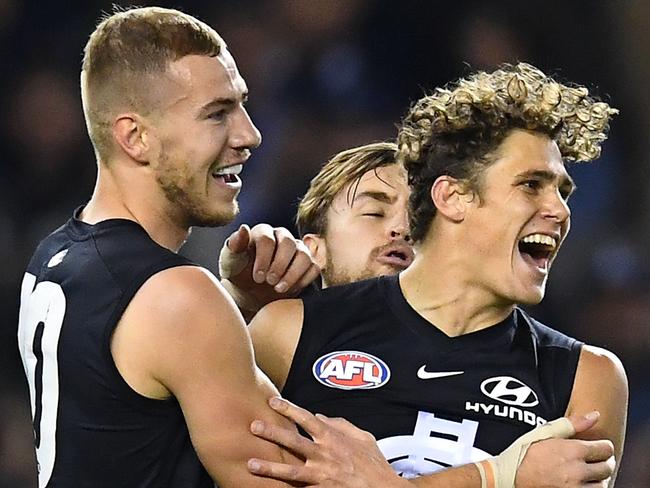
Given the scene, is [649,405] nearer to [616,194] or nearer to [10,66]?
[616,194]

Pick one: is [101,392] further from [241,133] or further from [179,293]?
[241,133]

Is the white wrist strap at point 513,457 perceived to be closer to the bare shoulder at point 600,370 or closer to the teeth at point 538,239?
the bare shoulder at point 600,370

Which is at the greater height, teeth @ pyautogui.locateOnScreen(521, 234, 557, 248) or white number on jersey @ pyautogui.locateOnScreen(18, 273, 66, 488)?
teeth @ pyautogui.locateOnScreen(521, 234, 557, 248)

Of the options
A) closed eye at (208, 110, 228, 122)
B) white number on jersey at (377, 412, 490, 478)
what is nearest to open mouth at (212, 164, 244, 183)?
closed eye at (208, 110, 228, 122)

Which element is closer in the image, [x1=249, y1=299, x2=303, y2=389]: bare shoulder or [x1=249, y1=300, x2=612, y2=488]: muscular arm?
[x1=249, y1=300, x2=612, y2=488]: muscular arm

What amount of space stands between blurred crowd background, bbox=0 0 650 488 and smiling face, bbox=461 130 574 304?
2.45m

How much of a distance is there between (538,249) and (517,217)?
140 mm

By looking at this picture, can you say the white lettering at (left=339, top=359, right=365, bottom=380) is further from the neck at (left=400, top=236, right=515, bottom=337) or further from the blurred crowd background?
the blurred crowd background

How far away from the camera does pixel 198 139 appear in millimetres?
2629

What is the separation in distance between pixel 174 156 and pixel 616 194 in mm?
3659

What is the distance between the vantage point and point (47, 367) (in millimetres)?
2574

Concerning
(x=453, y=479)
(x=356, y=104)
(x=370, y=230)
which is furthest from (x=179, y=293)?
(x=356, y=104)

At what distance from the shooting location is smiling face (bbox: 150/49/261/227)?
2.62 metres

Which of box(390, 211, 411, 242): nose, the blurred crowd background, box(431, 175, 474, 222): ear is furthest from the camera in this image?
the blurred crowd background
